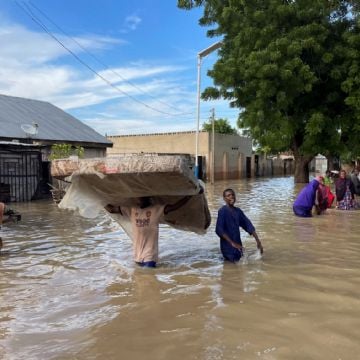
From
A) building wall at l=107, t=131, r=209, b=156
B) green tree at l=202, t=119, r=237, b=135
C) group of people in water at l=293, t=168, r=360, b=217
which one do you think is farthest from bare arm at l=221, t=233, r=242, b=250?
green tree at l=202, t=119, r=237, b=135

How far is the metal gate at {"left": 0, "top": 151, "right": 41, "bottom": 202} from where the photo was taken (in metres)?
17.8

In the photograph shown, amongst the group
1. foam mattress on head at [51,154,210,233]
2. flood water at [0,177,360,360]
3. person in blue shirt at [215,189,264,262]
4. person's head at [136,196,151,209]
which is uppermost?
foam mattress on head at [51,154,210,233]

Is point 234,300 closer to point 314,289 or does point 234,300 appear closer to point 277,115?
point 314,289

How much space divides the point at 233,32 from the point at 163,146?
1893cm

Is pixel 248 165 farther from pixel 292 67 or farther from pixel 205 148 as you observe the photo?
pixel 292 67

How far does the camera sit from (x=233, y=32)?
2391 centimetres

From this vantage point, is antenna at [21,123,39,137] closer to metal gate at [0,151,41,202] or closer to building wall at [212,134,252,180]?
metal gate at [0,151,41,202]

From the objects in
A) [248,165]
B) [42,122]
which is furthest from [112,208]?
[248,165]

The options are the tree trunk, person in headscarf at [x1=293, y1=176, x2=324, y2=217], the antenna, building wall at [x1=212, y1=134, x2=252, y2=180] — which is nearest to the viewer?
person in headscarf at [x1=293, y1=176, x2=324, y2=217]

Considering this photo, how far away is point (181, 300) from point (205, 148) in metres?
33.6

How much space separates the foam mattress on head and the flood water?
85 cm

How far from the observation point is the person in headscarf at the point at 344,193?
578 inches

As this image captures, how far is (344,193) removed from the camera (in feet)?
48.5

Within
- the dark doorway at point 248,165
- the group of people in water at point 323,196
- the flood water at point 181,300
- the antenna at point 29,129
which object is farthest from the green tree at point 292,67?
the dark doorway at point 248,165
